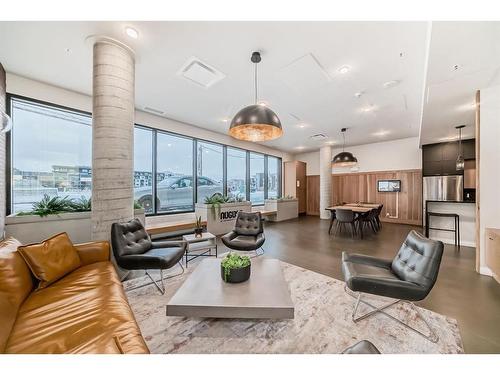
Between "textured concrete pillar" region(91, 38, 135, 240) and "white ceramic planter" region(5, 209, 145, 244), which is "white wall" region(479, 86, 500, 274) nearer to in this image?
"textured concrete pillar" region(91, 38, 135, 240)

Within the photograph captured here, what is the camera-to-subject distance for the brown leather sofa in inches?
44.6

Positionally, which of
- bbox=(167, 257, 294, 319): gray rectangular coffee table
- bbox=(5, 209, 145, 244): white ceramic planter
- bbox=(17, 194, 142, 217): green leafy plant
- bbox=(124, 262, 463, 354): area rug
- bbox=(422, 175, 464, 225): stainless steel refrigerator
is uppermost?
bbox=(422, 175, 464, 225): stainless steel refrigerator

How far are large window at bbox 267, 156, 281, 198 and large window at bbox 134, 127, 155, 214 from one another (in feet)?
18.3

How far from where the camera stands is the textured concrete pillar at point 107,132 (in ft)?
8.75

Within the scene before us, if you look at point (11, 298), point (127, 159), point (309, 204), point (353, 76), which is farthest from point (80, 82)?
point (309, 204)

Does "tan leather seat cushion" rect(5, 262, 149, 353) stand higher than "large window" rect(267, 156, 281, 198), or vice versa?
"large window" rect(267, 156, 281, 198)

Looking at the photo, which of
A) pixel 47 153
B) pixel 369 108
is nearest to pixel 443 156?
pixel 369 108

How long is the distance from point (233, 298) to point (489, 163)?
14.2 ft

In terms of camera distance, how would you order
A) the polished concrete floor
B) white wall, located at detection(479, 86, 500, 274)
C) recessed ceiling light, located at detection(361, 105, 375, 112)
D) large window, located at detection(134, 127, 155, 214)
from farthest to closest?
1. large window, located at detection(134, 127, 155, 214)
2. recessed ceiling light, located at detection(361, 105, 375, 112)
3. white wall, located at detection(479, 86, 500, 274)
4. the polished concrete floor

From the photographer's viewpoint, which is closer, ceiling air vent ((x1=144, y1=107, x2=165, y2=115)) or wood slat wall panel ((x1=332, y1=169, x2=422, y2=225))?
ceiling air vent ((x1=144, y1=107, x2=165, y2=115))

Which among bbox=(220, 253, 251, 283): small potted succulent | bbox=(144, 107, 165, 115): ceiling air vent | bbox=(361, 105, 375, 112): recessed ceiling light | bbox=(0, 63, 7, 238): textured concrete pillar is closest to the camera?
bbox=(220, 253, 251, 283): small potted succulent

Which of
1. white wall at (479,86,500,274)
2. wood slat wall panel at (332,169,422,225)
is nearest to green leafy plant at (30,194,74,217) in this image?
white wall at (479,86,500,274)

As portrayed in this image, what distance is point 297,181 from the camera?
9.84 metres

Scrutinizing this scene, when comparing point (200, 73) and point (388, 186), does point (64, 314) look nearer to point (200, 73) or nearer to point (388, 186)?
point (200, 73)
